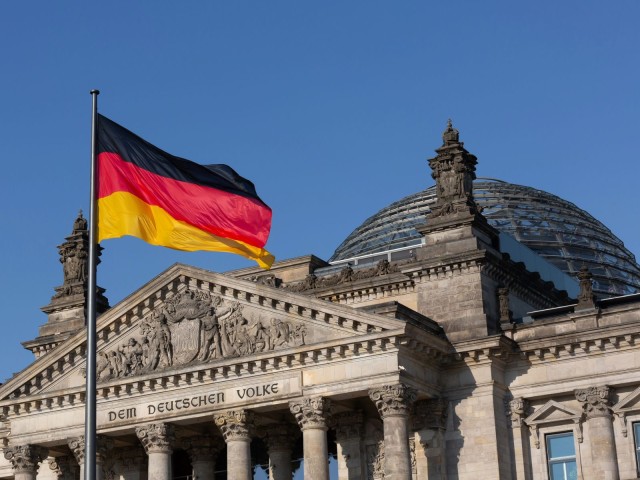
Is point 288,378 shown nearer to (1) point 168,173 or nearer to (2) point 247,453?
(2) point 247,453

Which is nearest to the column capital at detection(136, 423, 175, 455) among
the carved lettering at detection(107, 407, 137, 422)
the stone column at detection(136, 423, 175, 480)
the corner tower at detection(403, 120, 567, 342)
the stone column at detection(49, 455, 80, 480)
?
the stone column at detection(136, 423, 175, 480)

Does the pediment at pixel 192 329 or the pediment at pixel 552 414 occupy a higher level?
the pediment at pixel 192 329

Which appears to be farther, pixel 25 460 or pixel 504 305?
pixel 25 460

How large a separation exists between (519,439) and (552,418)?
4.90 feet

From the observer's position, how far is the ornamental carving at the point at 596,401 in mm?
49219

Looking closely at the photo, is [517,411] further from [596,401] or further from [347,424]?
[347,424]

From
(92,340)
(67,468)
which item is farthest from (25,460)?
(92,340)

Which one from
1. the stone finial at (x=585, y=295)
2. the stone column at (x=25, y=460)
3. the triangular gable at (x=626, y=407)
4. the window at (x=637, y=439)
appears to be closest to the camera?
the window at (x=637, y=439)

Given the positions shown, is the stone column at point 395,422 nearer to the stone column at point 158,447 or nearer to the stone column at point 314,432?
the stone column at point 314,432

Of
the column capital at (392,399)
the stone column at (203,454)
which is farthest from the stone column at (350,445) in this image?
the stone column at (203,454)

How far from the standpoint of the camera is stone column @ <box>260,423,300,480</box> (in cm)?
5412

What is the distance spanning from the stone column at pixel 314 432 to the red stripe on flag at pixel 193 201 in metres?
13.1

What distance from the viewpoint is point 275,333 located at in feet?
167

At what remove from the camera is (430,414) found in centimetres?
5091
